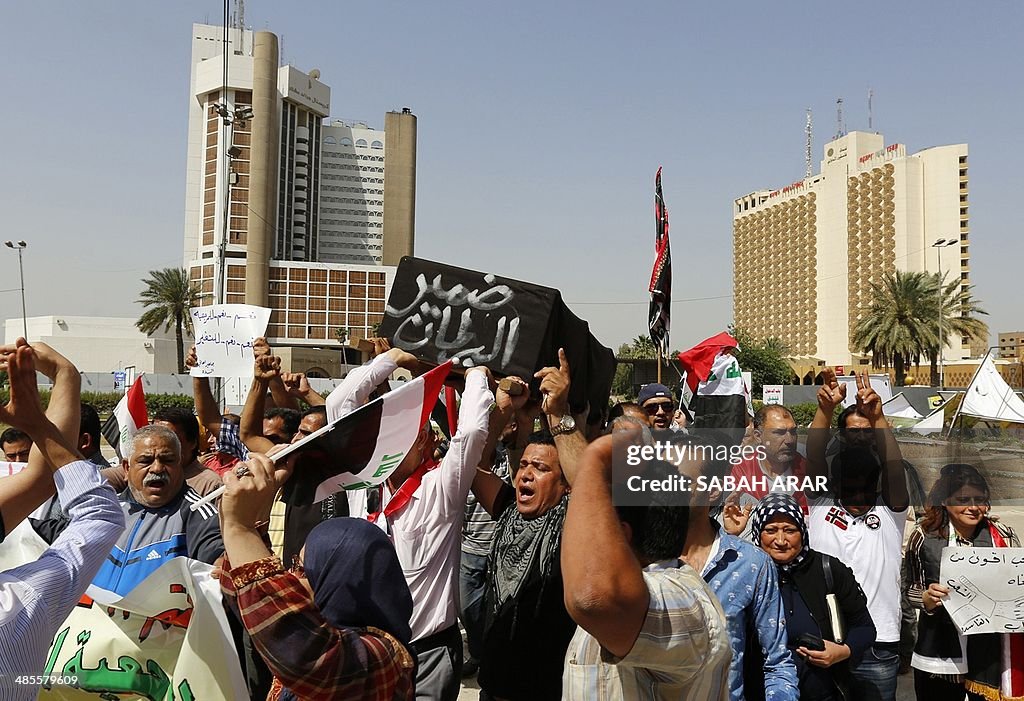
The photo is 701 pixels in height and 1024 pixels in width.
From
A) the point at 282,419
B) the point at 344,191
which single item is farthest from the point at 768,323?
the point at 282,419

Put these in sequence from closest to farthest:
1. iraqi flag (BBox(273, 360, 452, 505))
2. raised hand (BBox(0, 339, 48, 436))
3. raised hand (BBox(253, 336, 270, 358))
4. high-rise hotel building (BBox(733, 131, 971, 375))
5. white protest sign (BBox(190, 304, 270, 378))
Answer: raised hand (BBox(0, 339, 48, 436)) → iraqi flag (BBox(273, 360, 452, 505)) → raised hand (BBox(253, 336, 270, 358)) → white protest sign (BBox(190, 304, 270, 378)) → high-rise hotel building (BBox(733, 131, 971, 375))

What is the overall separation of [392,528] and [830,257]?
111m

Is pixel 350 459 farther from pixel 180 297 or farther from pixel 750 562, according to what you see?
pixel 180 297

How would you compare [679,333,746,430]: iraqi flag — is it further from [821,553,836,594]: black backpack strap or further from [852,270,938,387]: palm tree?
[852,270,938,387]: palm tree

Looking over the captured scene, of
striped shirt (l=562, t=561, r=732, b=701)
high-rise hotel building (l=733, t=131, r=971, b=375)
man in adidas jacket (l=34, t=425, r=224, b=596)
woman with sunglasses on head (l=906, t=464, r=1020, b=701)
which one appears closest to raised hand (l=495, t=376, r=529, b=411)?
man in adidas jacket (l=34, t=425, r=224, b=596)

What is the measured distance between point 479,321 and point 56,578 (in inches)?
97.7

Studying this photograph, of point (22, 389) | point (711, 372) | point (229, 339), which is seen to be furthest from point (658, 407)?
point (22, 389)

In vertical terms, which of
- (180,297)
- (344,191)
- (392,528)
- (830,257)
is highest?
(344,191)

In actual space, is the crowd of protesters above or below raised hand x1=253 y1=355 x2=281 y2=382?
below

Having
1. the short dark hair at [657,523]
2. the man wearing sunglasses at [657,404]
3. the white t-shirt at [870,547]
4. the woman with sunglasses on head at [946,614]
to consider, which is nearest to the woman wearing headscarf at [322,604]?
the short dark hair at [657,523]

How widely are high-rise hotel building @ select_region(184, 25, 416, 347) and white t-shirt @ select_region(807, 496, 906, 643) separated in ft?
281

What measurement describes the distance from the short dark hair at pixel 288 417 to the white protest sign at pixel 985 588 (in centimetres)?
395

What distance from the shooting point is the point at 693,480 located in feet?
7.54

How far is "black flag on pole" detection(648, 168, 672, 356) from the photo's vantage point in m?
7.77
